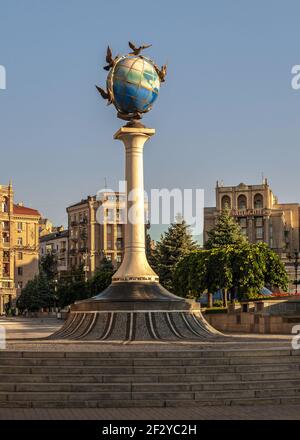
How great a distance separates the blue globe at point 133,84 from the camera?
83.0ft

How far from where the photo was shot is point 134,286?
24641 mm

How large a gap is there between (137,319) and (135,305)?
1.37ft

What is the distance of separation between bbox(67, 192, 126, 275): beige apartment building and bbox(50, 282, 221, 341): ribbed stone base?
89.2 metres

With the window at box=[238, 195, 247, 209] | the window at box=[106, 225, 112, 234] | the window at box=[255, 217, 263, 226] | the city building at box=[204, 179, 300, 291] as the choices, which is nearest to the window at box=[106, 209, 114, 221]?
the window at box=[106, 225, 112, 234]

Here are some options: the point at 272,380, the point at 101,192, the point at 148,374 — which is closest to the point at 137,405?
the point at 148,374

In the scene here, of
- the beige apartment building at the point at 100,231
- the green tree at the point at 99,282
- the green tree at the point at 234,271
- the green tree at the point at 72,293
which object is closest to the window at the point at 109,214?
the beige apartment building at the point at 100,231

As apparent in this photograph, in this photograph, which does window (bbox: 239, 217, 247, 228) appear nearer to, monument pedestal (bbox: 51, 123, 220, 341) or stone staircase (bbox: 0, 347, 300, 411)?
monument pedestal (bbox: 51, 123, 220, 341)

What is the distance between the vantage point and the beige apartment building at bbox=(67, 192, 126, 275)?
114938 mm

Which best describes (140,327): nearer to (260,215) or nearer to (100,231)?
(100,231)

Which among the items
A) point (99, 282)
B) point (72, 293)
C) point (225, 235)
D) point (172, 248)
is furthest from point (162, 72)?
point (72, 293)

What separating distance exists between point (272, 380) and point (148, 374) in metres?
2.48

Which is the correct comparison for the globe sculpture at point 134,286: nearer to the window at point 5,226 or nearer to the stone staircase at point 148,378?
the stone staircase at point 148,378

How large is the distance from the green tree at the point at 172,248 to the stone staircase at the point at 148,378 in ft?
134
